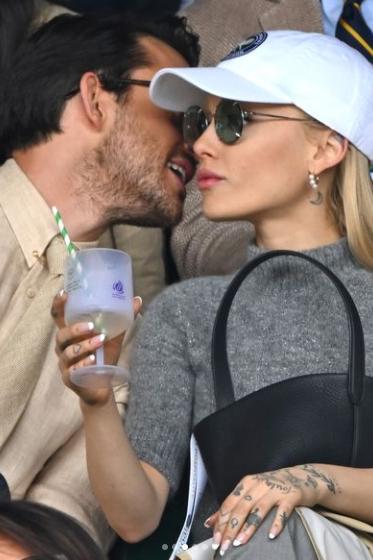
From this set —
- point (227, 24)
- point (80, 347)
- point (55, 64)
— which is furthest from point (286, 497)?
point (227, 24)

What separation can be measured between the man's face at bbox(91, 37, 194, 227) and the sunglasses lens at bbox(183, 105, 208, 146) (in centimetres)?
37

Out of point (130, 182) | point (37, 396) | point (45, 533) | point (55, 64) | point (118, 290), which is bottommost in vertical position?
point (37, 396)

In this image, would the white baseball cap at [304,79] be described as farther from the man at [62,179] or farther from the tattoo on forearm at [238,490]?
the tattoo on forearm at [238,490]

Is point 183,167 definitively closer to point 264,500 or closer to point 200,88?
point 200,88

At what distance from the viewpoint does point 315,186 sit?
2934 mm

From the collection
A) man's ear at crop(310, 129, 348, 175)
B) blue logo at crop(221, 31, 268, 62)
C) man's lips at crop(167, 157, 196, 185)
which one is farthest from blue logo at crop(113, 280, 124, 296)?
man's lips at crop(167, 157, 196, 185)

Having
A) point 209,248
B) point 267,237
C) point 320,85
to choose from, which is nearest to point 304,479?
point 267,237

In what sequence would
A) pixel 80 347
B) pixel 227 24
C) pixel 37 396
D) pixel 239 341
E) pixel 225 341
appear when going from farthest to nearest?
pixel 227 24 → pixel 37 396 → pixel 239 341 → pixel 225 341 → pixel 80 347

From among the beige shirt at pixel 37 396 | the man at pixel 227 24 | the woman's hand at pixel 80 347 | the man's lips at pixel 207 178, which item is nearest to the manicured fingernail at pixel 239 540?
the woman's hand at pixel 80 347

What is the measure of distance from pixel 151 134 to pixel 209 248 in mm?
341

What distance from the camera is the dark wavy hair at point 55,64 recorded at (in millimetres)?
3543

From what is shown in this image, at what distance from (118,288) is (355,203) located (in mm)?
763

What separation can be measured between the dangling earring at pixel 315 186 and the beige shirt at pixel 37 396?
647 millimetres

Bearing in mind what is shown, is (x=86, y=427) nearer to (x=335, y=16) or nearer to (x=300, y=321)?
(x=300, y=321)
